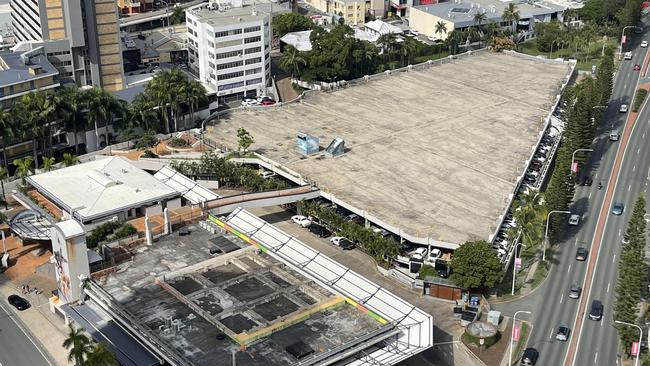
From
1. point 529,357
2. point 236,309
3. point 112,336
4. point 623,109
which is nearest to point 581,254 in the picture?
point 529,357

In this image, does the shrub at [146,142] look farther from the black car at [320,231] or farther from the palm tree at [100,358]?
the palm tree at [100,358]

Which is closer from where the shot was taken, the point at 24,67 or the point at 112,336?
the point at 112,336

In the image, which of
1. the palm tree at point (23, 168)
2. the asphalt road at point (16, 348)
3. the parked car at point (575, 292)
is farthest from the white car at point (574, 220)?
the palm tree at point (23, 168)

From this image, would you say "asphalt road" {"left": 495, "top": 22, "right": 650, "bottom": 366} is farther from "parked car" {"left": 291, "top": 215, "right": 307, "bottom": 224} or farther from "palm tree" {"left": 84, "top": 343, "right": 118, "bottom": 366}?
"palm tree" {"left": 84, "top": 343, "right": 118, "bottom": 366}

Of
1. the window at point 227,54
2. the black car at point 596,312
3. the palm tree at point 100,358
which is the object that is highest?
the window at point 227,54

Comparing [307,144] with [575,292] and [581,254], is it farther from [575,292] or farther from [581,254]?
[575,292]

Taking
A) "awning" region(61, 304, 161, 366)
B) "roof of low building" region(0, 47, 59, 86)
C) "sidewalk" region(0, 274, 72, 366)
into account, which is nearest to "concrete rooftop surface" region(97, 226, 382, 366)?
"awning" region(61, 304, 161, 366)

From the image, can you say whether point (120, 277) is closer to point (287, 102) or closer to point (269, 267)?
point (269, 267)
